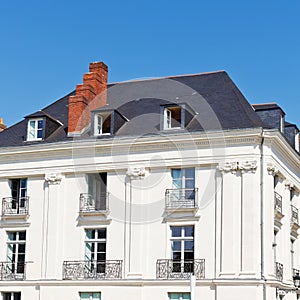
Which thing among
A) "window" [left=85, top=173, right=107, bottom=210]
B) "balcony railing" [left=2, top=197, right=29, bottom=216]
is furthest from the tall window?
"window" [left=85, top=173, right=107, bottom=210]

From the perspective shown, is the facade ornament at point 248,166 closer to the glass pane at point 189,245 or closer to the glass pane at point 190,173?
the glass pane at point 190,173

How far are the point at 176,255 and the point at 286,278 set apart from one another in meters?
4.74

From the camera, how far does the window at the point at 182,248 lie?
26.8 metres

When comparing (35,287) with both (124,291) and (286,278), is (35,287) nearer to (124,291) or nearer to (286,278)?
(124,291)

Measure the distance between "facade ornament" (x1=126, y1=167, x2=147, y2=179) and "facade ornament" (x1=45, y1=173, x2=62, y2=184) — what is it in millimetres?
3086

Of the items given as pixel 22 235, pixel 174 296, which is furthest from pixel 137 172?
pixel 22 235

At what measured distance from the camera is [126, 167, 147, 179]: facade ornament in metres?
27.9

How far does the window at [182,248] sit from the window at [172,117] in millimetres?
4136

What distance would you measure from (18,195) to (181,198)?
24.4ft

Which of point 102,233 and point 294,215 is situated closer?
point 102,233

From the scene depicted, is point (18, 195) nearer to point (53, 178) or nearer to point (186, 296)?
point (53, 178)

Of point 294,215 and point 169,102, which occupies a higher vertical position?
point 169,102

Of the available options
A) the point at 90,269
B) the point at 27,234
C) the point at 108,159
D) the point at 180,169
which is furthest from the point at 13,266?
the point at 180,169

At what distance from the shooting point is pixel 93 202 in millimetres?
28938
